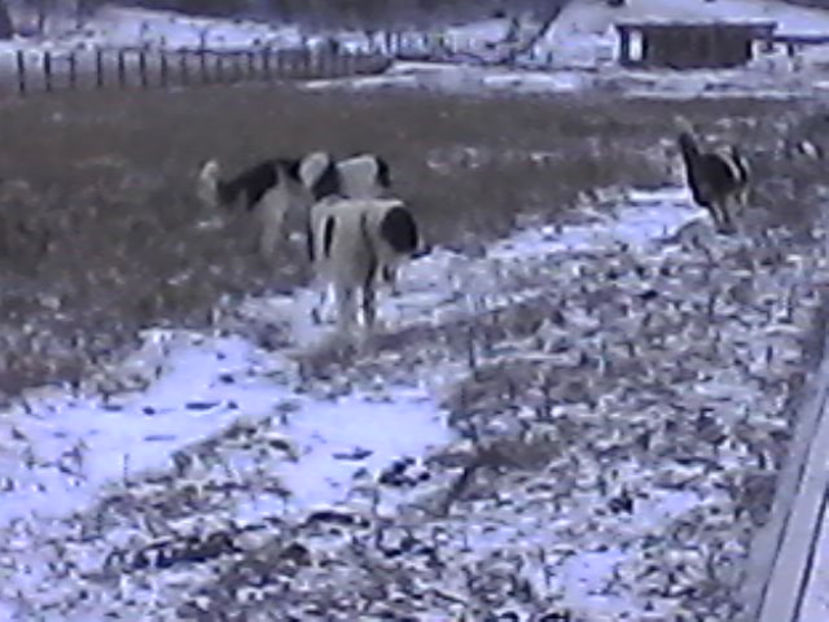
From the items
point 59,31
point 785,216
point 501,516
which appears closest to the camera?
point 501,516

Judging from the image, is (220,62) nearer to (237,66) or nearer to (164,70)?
(237,66)

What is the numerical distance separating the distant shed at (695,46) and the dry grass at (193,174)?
14808 mm

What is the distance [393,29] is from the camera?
67375 mm

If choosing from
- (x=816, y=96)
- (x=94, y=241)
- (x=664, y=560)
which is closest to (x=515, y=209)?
(x=94, y=241)

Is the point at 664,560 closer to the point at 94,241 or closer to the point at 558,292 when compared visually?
the point at 558,292

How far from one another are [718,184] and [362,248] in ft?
23.9

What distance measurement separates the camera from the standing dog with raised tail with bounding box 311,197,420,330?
1516 cm

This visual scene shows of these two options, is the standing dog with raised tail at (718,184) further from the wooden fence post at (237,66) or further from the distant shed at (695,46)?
the distant shed at (695,46)

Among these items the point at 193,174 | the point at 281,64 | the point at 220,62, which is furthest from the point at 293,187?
the point at 281,64

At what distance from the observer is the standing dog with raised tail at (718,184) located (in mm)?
21531

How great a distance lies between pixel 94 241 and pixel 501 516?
9.65m

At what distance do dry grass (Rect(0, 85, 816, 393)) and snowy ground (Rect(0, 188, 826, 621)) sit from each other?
2.97ft


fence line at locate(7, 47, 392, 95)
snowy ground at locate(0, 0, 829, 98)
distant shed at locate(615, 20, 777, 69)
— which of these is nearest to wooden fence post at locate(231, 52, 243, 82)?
fence line at locate(7, 47, 392, 95)

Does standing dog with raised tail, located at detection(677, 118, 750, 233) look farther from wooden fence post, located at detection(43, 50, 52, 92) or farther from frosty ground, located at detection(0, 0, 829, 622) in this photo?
wooden fence post, located at detection(43, 50, 52, 92)
